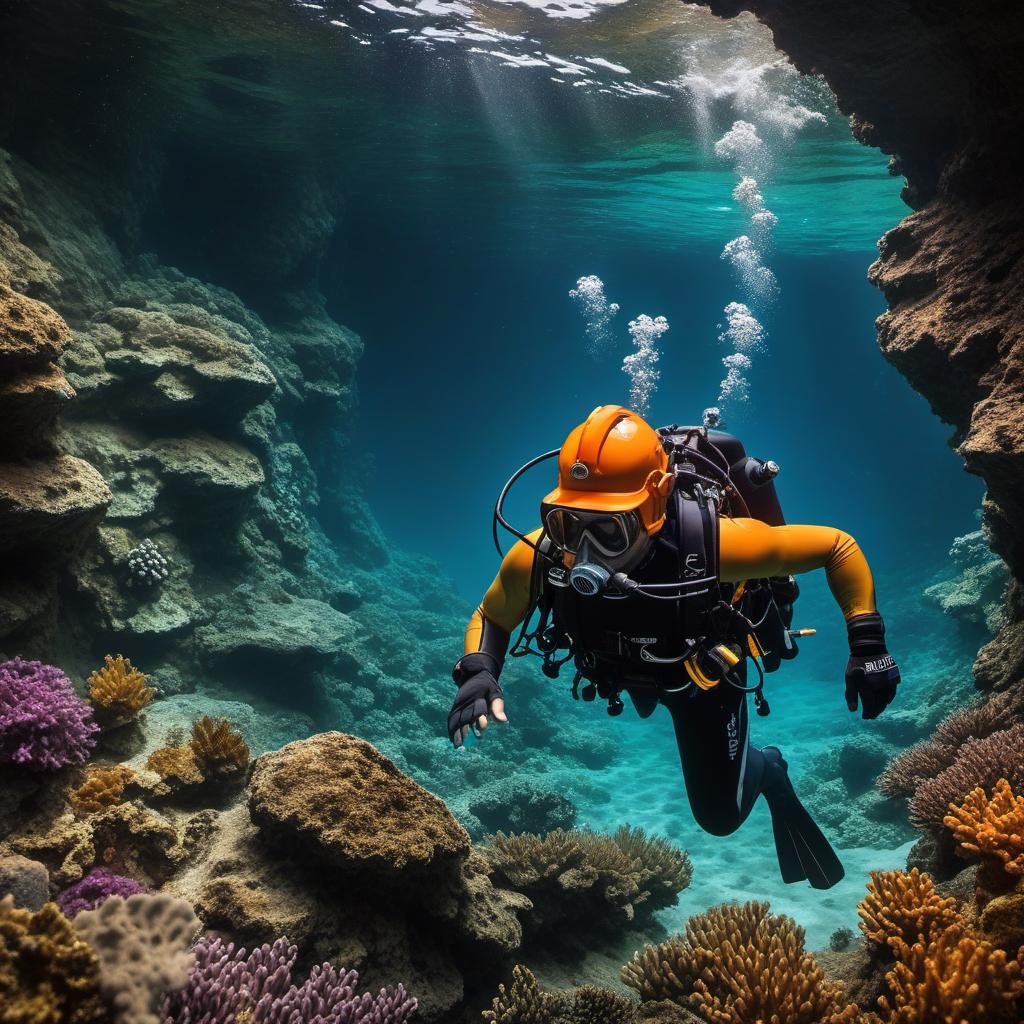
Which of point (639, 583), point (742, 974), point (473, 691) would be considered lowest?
point (742, 974)

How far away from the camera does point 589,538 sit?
3449mm

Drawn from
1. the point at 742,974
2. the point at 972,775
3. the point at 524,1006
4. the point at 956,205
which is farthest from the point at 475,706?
the point at 956,205

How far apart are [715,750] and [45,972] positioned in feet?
13.5

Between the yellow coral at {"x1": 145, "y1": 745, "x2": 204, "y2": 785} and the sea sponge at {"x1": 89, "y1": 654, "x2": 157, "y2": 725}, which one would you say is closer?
the yellow coral at {"x1": 145, "y1": 745, "x2": 204, "y2": 785}

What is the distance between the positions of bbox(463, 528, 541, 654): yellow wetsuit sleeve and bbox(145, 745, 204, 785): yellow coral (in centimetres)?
242

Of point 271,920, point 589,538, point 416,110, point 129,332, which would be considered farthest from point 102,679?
point 416,110

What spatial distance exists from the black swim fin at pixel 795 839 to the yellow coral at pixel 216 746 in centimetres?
444

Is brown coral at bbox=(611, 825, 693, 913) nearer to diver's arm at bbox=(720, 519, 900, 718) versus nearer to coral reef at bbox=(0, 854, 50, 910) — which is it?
diver's arm at bbox=(720, 519, 900, 718)

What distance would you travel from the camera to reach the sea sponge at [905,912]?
118 inches

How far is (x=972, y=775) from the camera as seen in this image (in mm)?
4184

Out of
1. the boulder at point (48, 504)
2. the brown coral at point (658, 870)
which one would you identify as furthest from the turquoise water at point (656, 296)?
the boulder at point (48, 504)

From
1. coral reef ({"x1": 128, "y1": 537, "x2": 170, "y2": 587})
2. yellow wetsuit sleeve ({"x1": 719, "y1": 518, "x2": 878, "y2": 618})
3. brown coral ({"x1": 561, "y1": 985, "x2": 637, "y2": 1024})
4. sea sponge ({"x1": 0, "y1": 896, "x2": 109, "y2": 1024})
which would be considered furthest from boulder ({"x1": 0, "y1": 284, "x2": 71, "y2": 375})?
brown coral ({"x1": 561, "y1": 985, "x2": 637, "y2": 1024})

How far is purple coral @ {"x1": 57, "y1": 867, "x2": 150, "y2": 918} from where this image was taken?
314 cm

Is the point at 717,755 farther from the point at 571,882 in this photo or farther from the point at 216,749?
the point at 216,749
